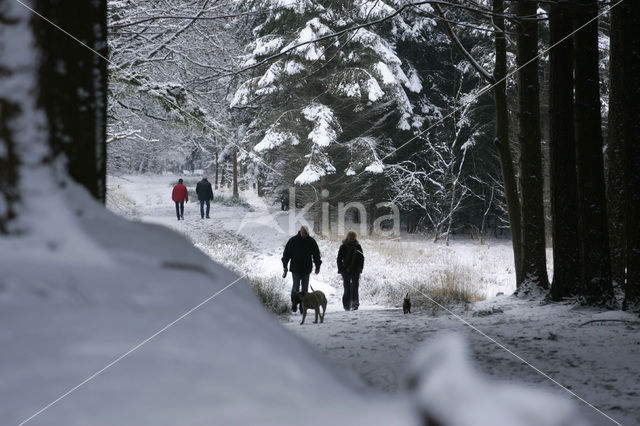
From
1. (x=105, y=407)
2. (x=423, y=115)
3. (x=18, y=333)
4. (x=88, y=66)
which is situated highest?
(x=423, y=115)

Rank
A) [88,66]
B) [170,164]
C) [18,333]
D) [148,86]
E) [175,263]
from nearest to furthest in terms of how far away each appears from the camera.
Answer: [18,333] → [175,263] → [88,66] → [148,86] → [170,164]

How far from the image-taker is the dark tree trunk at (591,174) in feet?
20.2

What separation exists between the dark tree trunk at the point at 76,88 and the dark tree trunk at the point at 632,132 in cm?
575

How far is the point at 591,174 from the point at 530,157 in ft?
5.71

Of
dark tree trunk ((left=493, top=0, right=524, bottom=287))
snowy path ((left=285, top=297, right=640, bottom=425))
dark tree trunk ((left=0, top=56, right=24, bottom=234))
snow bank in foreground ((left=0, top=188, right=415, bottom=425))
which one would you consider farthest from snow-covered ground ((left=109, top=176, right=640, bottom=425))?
dark tree trunk ((left=493, top=0, right=524, bottom=287))

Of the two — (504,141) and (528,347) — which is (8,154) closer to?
(528,347)

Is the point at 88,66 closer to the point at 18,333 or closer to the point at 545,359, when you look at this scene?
the point at 18,333

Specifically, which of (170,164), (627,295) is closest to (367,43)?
(627,295)

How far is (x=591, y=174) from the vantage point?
618cm

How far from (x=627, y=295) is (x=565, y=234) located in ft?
4.31

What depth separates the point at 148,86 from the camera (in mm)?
7590

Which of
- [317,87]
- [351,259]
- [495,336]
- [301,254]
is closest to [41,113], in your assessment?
[495,336]

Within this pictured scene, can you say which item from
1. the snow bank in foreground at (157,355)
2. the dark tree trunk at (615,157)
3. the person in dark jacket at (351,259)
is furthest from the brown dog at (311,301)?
the snow bank in foreground at (157,355)

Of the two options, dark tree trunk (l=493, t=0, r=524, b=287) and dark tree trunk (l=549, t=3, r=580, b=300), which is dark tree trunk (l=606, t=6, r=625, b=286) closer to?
dark tree trunk (l=549, t=3, r=580, b=300)
